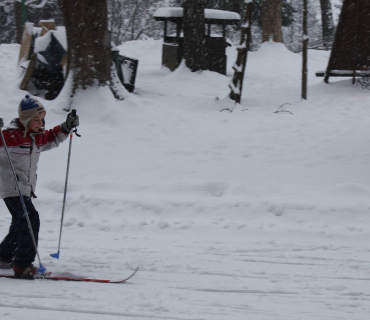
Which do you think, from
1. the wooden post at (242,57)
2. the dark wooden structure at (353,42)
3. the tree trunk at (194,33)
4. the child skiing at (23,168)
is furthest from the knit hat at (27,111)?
the tree trunk at (194,33)

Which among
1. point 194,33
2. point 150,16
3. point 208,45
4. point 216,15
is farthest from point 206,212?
point 150,16

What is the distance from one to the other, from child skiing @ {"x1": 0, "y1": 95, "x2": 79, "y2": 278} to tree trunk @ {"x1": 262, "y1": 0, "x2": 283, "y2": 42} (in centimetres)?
1849

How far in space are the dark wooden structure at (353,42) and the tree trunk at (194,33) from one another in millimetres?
4114

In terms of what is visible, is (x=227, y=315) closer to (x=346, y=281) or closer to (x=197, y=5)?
(x=346, y=281)

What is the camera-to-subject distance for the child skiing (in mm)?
3729

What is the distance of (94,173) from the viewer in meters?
A: 6.87

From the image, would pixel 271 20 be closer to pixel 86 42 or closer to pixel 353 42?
pixel 353 42

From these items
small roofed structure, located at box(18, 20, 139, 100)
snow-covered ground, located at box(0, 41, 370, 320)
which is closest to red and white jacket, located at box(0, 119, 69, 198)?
snow-covered ground, located at box(0, 41, 370, 320)

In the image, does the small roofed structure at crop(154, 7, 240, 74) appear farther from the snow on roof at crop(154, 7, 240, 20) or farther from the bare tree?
the bare tree

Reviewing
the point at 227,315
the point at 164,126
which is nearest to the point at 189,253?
the point at 227,315

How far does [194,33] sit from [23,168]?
36.0 feet

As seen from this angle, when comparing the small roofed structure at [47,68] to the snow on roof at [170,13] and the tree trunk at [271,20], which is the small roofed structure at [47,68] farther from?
the tree trunk at [271,20]

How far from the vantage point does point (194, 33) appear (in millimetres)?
13852

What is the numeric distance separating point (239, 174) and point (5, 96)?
6.03m
